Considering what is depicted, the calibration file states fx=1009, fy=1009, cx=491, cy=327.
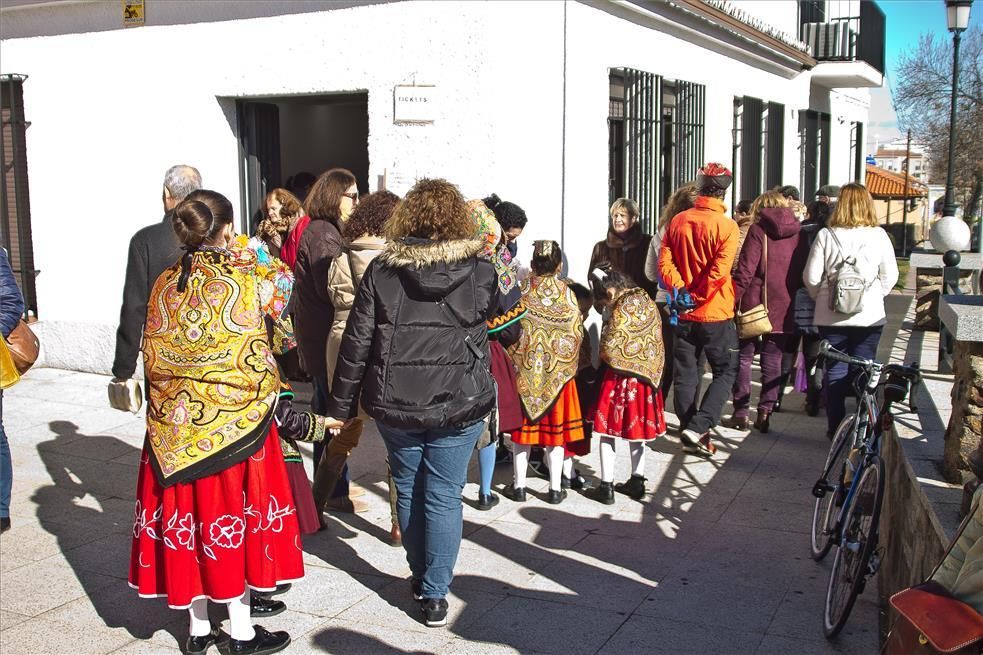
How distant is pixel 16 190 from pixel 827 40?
12390 mm

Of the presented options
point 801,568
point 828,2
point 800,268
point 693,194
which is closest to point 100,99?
point 693,194

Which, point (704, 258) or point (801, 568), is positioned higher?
point (704, 258)

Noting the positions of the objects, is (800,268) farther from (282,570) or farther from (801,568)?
(282,570)

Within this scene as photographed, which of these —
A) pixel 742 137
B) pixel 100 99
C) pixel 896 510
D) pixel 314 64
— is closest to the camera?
pixel 896 510

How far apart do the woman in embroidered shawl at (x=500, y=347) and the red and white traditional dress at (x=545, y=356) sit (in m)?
0.09

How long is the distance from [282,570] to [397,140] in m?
4.38

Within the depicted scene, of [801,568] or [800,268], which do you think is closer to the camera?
[801,568]

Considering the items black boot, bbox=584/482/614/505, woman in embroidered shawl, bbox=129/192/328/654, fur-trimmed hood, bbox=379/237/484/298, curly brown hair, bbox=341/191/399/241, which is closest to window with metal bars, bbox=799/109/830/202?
black boot, bbox=584/482/614/505

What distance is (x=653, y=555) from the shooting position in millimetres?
4922

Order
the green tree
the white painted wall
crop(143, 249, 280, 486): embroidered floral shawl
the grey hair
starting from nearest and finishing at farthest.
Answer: crop(143, 249, 280, 486): embroidered floral shawl
the grey hair
the white painted wall
the green tree

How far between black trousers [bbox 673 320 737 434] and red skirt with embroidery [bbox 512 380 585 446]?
1.26 metres

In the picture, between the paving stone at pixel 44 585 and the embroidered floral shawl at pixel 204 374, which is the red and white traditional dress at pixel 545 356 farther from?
the paving stone at pixel 44 585

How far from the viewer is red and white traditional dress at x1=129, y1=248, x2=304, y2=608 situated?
362 centimetres

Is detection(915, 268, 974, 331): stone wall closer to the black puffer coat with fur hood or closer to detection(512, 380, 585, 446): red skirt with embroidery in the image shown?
detection(512, 380, 585, 446): red skirt with embroidery
